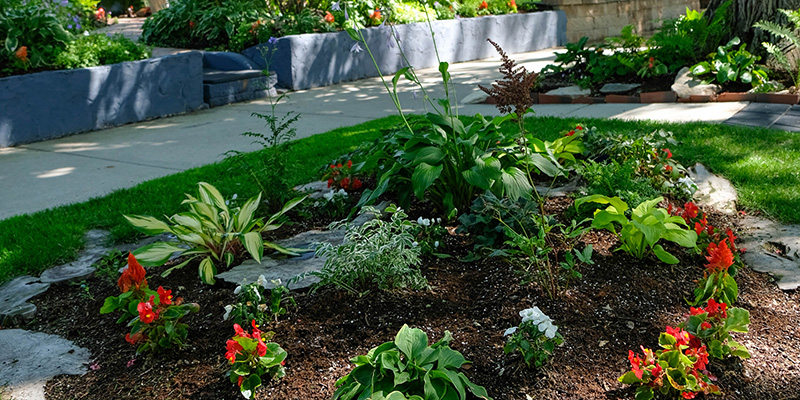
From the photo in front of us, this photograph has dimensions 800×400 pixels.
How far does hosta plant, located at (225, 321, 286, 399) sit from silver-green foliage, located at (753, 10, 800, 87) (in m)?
5.99

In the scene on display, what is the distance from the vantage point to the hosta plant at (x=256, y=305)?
2.72 metres

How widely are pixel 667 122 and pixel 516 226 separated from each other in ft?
11.0

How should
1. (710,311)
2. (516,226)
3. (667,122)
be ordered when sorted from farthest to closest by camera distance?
(667,122)
(516,226)
(710,311)

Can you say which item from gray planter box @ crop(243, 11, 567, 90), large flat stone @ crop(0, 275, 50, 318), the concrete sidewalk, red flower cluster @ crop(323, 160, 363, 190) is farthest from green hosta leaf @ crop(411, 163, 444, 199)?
gray planter box @ crop(243, 11, 567, 90)

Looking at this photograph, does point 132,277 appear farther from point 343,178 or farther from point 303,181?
point 303,181

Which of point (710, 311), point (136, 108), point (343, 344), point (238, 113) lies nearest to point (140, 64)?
point (136, 108)

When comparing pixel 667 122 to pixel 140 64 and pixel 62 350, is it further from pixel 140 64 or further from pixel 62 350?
pixel 140 64

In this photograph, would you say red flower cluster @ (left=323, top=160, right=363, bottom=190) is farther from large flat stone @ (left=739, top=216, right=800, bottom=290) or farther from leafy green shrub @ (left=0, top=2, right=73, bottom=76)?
leafy green shrub @ (left=0, top=2, right=73, bottom=76)

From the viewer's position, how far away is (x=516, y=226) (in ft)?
10.8

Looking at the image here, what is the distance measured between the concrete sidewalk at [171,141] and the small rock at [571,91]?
22cm

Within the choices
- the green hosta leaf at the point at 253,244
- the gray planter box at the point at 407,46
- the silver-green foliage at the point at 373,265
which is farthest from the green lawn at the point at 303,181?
the gray planter box at the point at 407,46

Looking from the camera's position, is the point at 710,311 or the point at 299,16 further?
the point at 299,16

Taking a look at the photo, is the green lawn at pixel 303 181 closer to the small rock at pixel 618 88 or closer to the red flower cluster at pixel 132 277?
the red flower cluster at pixel 132 277

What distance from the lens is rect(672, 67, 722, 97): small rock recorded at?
22.9 ft
